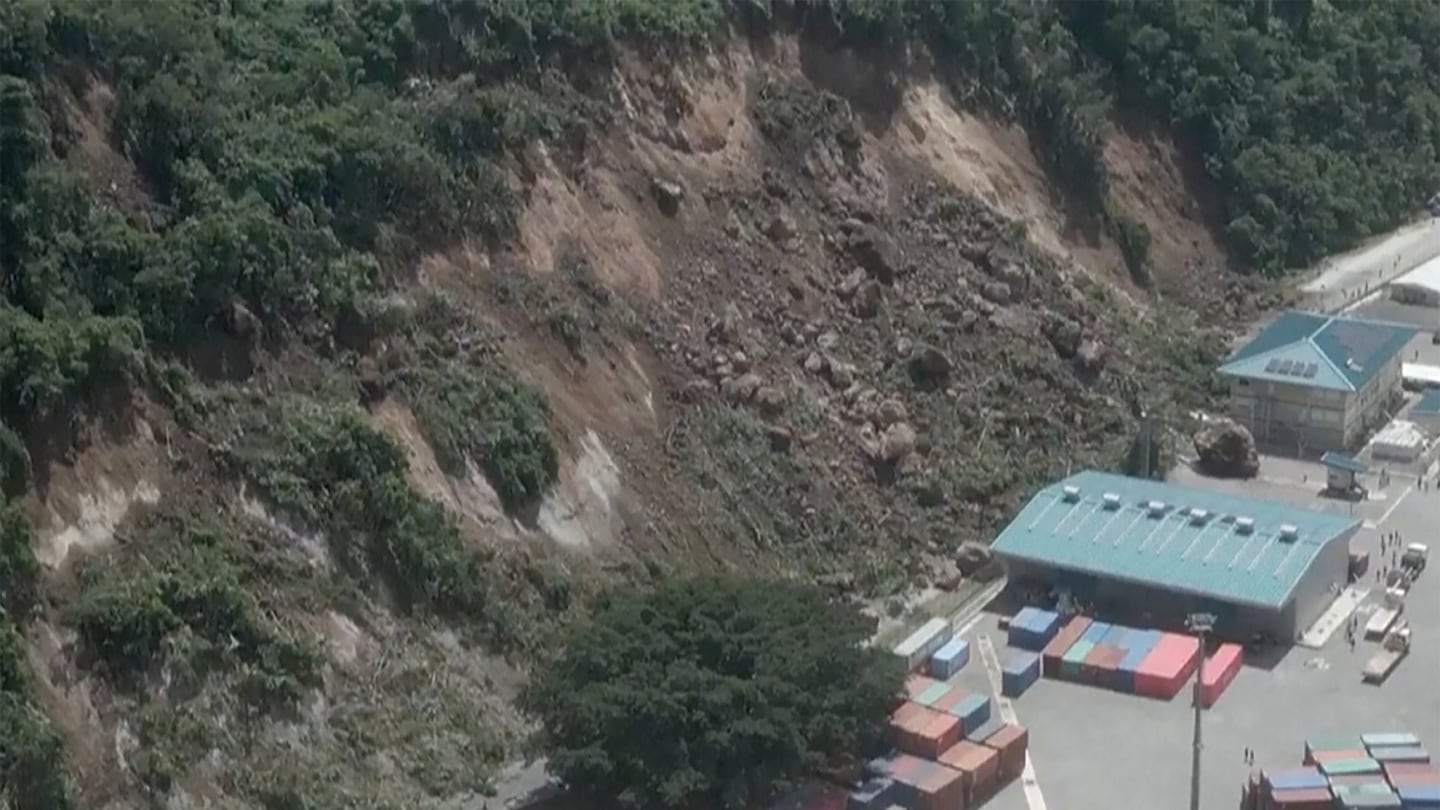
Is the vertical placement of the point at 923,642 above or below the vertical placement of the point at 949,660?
above

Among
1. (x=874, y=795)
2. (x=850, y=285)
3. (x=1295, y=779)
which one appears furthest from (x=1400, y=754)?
(x=850, y=285)

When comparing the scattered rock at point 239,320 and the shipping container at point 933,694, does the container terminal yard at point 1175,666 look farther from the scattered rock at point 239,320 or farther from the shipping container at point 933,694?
the scattered rock at point 239,320

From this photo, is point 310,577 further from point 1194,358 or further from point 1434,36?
point 1434,36

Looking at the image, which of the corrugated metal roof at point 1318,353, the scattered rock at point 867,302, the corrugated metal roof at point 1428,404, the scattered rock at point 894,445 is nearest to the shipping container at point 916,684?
the scattered rock at point 894,445

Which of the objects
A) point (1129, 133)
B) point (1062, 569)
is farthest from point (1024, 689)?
point (1129, 133)

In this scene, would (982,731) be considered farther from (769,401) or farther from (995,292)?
(995,292)

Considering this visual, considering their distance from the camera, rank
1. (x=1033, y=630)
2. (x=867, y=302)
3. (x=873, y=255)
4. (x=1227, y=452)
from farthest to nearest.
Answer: (x=1227, y=452) < (x=873, y=255) < (x=867, y=302) < (x=1033, y=630)
